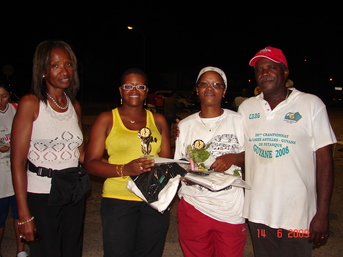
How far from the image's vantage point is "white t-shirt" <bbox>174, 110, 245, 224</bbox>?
2.71 meters

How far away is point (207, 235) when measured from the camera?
9.17 feet

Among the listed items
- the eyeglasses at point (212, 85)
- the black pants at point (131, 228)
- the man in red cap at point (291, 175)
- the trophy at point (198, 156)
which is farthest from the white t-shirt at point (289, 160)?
the black pants at point (131, 228)

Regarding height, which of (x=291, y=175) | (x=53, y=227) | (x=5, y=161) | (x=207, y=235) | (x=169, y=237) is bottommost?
(x=169, y=237)

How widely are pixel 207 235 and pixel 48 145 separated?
5.49ft

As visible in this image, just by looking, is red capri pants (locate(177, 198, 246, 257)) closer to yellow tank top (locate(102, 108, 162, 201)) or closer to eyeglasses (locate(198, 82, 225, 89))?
yellow tank top (locate(102, 108, 162, 201))

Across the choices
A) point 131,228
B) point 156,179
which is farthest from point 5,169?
point 156,179

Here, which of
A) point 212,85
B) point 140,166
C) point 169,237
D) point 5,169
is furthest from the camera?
point 169,237

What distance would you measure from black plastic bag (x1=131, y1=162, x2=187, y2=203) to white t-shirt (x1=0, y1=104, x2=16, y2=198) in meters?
2.17

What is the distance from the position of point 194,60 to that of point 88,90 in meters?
19.6

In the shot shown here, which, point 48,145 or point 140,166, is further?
point 48,145

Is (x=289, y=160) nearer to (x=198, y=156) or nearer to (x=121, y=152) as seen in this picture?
(x=198, y=156)

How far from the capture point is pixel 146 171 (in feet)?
7.89

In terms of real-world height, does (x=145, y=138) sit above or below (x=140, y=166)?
above
